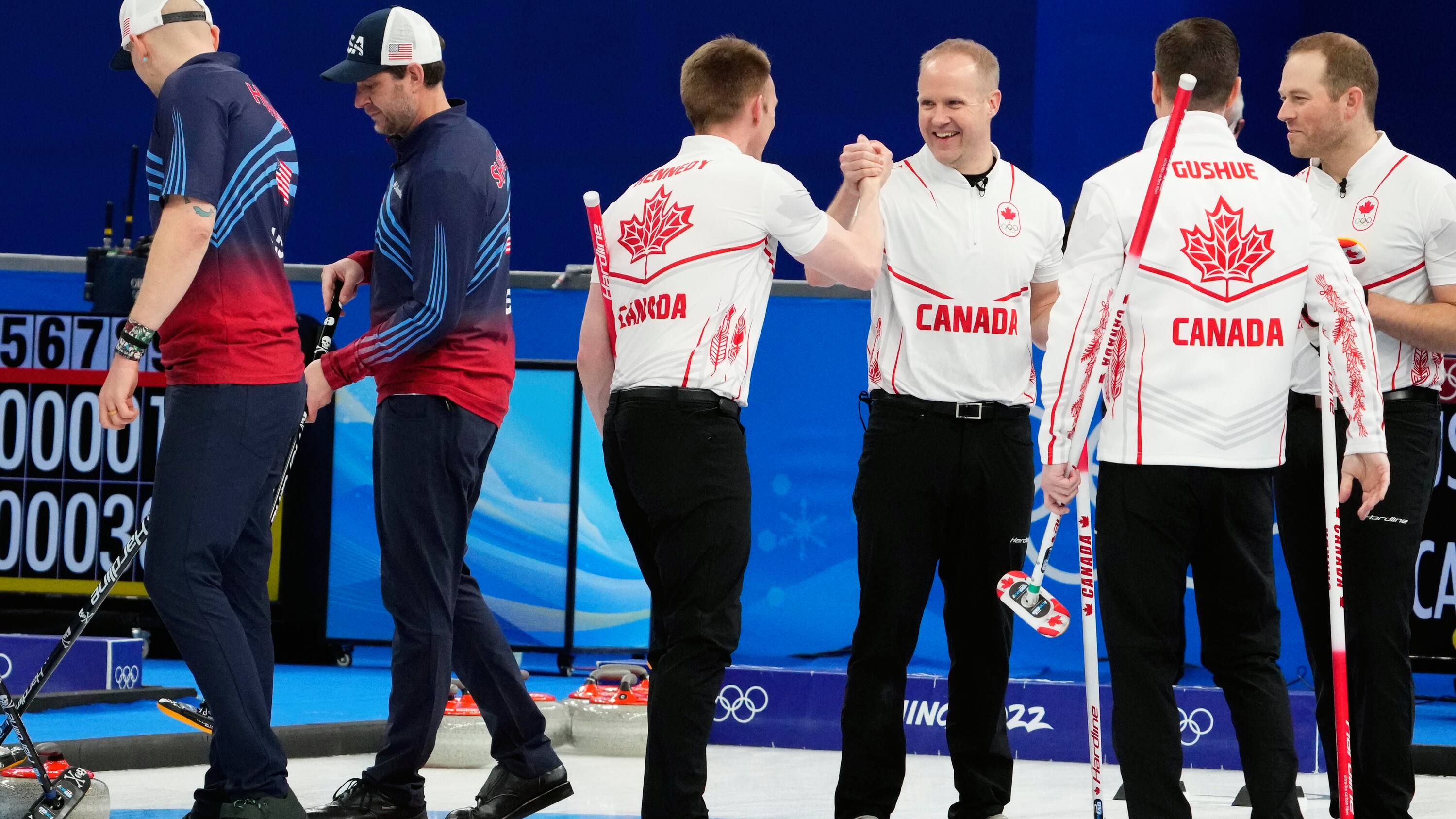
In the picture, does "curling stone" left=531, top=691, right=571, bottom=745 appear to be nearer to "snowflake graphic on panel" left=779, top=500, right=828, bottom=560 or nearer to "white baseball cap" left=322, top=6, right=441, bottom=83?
"snowflake graphic on panel" left=779, top=500, right=828, bottom=560

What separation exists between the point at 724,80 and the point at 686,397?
76 cm

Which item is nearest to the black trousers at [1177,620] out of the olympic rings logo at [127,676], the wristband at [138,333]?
the wristband at [138,333]

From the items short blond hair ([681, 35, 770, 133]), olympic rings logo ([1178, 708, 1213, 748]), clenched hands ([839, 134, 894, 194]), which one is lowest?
olympic rings logo ([1178, 708, 1213, 748])

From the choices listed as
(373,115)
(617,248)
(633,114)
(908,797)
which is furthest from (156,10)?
(633,114)

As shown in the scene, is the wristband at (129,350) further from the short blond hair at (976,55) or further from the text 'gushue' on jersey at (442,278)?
the short blond hair at (976,55)

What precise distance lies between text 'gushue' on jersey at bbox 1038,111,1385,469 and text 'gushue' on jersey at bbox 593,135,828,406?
0.66 m

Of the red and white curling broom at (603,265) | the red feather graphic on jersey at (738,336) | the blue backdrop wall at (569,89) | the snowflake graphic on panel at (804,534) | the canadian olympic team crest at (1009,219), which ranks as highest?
the blue backdrop wall at (569,89)

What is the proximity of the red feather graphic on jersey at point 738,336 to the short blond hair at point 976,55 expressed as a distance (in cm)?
89

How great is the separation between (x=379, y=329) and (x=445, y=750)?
6.39 feet

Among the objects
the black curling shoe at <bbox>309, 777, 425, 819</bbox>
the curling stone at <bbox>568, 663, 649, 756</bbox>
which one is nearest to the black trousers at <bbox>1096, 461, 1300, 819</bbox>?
the black curling shoe at <bbox>309, 777, 425, 819</bbox>

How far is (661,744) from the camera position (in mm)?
3621

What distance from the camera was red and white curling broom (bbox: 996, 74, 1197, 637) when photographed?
3404 mm

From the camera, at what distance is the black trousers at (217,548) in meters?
3.60

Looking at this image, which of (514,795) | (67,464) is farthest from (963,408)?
(67,464)
